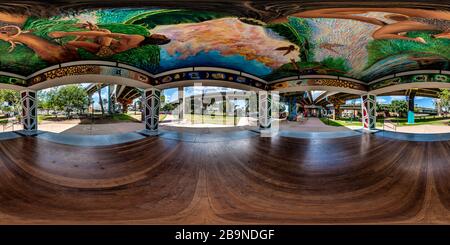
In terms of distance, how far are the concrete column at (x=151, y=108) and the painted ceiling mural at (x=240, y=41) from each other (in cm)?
109

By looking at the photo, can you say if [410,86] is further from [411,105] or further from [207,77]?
[207,77]

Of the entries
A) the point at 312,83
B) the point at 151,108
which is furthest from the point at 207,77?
the point at 312,83

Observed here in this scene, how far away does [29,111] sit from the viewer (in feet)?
24.7

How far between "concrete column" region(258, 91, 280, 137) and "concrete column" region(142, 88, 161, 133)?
4239mm

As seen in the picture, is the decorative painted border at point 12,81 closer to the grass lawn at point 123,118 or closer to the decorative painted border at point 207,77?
the grass lawn at point 123,118

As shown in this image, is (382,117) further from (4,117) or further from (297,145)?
(4,117)

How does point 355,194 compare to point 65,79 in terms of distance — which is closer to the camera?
point 355,194

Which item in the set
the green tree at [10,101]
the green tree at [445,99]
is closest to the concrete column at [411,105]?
the green tree at [445,99]

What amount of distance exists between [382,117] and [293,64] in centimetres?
660

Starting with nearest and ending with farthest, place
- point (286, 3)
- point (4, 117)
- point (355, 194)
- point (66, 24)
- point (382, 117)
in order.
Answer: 1. point (286, 3)
2. point (355, 194)
3. point (66, 24)
4. point (4, 117)
5. point (382, 117)

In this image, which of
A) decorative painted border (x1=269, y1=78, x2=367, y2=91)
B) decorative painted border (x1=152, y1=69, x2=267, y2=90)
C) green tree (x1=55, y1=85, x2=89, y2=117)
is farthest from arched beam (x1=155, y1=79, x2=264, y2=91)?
green tree (x1=55, y1=85, x2=89, y2=117)

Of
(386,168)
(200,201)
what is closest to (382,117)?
(386,168)

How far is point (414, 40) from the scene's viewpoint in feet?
14.0

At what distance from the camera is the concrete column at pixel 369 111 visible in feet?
28.2
